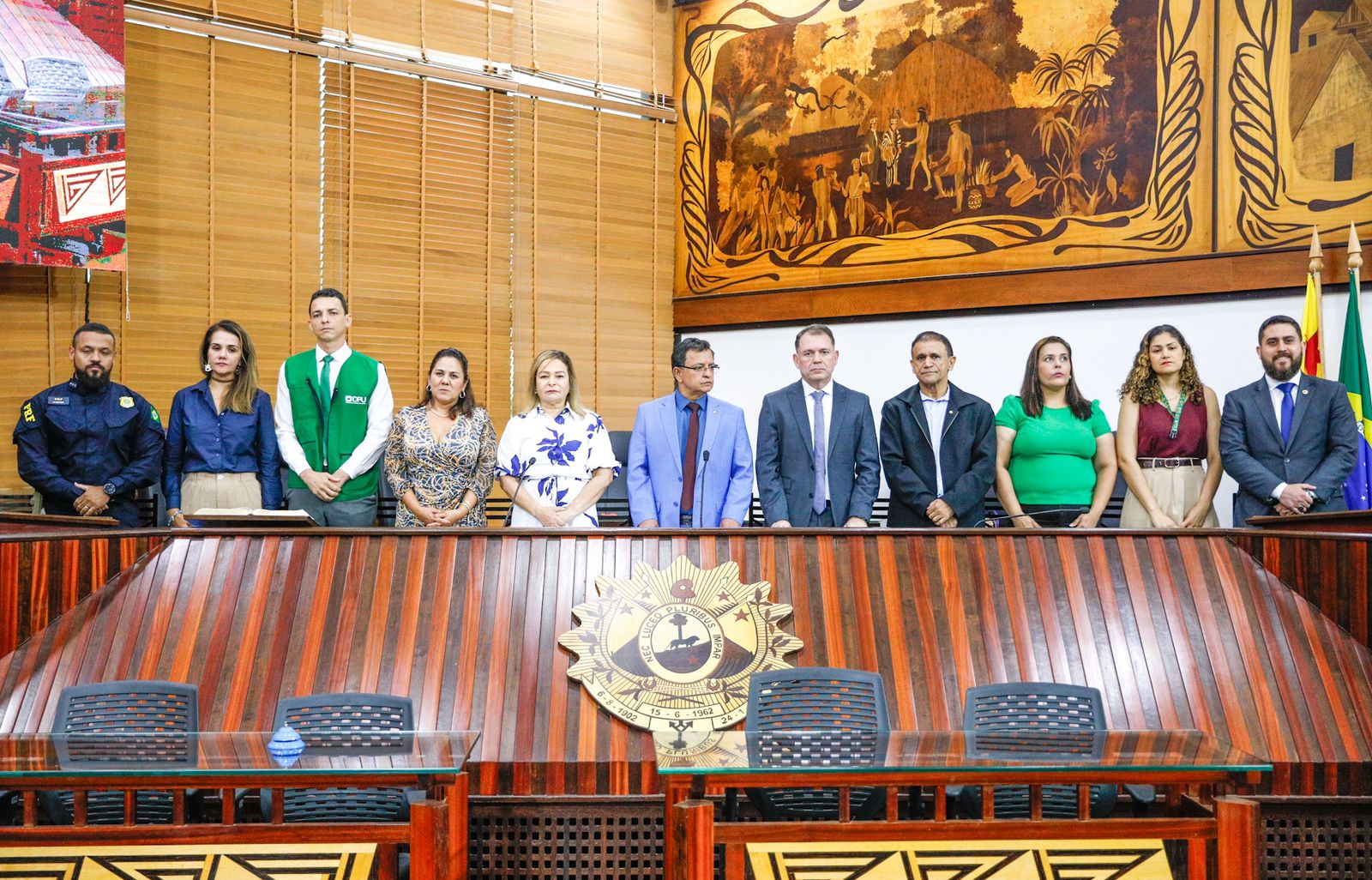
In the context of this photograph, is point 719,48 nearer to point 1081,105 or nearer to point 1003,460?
point 1081,105

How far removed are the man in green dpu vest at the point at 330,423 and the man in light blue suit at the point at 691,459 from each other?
3.99 ft

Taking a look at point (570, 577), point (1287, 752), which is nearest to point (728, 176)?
point (570, 577)

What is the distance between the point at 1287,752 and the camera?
3.54 m

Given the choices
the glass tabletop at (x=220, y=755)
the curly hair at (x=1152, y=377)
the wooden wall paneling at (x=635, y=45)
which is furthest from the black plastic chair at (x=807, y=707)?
the wooden wall paneling at (x=635, y=45)

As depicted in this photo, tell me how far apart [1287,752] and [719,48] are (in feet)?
20.4

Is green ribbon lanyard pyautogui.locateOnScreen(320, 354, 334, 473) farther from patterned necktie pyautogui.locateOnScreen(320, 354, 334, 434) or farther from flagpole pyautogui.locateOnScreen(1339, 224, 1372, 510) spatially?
flagpole pyautogui.locateOnScreen(1339, 224, 1372, 510)

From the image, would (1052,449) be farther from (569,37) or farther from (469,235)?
(569,37)

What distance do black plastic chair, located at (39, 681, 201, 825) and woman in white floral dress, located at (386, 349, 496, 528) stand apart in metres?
1.60

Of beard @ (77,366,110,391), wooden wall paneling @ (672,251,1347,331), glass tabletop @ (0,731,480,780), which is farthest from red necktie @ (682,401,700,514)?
wooden wall paneling @ (672,251,1347,331)

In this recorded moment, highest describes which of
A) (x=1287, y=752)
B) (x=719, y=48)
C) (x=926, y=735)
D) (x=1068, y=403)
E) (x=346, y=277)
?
(x=719, y=48)

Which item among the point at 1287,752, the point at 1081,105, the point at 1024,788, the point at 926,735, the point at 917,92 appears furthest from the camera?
the point at 917,92

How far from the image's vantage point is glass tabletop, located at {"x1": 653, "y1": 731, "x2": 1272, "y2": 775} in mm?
2457

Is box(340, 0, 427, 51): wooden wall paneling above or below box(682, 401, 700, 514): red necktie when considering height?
above

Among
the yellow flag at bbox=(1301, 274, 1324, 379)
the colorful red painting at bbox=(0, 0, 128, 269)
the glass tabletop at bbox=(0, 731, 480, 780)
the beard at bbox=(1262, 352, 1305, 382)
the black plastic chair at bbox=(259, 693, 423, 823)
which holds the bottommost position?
the black plastic chair at bbox=(259, 693, 423, 823)
